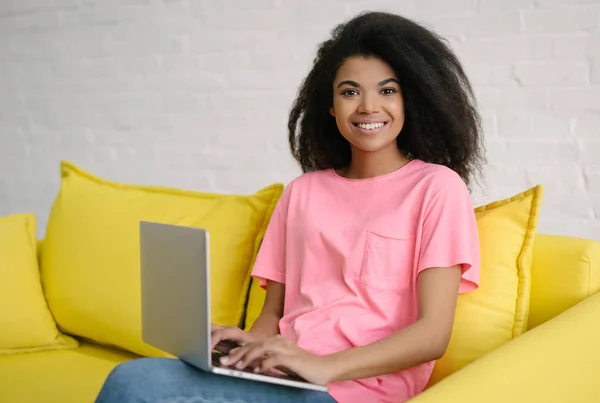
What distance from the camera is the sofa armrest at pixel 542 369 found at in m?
1.11

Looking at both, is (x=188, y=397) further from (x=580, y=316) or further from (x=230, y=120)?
(x=230, y=120)

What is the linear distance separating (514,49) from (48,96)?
6.12 ft

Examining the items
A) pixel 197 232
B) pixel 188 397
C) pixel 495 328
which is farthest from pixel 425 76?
pixel 188 397

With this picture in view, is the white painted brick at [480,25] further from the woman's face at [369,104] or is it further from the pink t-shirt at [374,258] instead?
→ the pink t-shirt at [374,258]

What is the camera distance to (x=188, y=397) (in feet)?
3.95

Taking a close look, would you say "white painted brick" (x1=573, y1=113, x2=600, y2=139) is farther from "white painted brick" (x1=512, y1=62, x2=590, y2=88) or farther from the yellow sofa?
the yellow sofa

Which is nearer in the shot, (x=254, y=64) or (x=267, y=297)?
(x=267, y=297)

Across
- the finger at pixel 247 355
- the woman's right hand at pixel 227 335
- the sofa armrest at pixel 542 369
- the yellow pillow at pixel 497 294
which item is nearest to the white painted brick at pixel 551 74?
the yellow pillow at pixel 497 294

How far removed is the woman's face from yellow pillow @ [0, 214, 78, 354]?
3.22 ft

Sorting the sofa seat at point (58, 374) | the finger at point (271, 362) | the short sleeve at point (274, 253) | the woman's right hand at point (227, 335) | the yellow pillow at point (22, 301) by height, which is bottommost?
the sofa seat at point (58, 374)

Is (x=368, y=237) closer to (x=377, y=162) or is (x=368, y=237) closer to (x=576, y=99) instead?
(x=377, y=162)

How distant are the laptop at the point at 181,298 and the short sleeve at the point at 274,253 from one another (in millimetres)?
291

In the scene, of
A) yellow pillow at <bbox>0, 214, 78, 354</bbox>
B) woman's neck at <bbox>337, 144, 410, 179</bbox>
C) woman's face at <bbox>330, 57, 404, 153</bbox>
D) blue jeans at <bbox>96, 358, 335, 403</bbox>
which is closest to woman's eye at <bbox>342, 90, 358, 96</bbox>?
woman's face at <bbox>330, 57, 404, 153</bbox>

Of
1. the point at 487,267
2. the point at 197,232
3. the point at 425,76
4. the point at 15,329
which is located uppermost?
the point at 425,76
